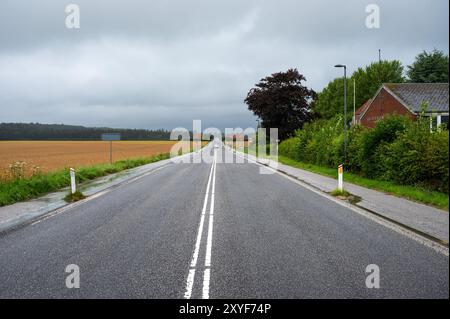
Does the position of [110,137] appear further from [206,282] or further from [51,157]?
[206,282]

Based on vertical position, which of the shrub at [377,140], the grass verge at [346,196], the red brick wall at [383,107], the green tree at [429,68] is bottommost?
the grass verge at [346,196]

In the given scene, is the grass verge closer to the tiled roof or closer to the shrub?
the shrub

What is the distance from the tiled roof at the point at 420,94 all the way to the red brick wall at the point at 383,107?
68 centimetres

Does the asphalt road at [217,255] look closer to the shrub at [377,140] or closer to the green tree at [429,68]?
the shrub at [377,140]

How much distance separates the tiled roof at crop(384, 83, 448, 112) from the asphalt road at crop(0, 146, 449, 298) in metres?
24.2

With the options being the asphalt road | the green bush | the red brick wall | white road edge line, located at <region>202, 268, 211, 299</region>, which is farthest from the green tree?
white road edge line, located at <region>202, 268, 211, 299</region>

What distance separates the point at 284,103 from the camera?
50625 millimetres

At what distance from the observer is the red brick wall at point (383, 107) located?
36.0m

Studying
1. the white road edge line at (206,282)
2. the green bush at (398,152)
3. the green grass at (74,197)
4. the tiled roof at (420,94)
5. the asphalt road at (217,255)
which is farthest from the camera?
the tiled roof at (420,94)

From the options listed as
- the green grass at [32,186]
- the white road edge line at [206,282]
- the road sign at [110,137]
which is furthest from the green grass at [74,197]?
the road sign at [110,137]

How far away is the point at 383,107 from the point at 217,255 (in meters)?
38.1
